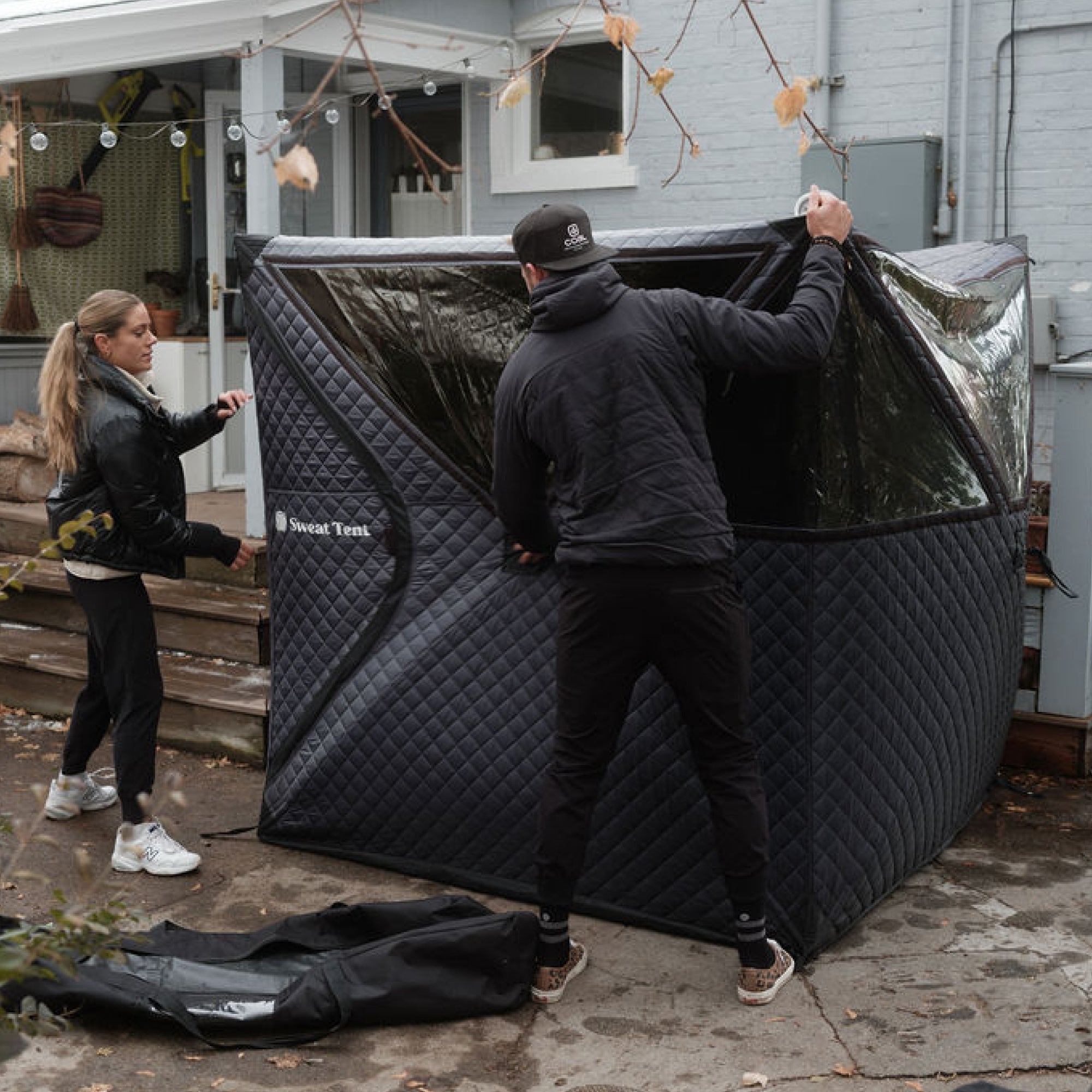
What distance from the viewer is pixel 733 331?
3795 millimetres

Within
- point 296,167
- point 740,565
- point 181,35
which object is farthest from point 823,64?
point 296,167

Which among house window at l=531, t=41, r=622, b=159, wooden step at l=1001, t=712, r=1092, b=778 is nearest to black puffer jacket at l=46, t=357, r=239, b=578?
wooden step at l=1001, t=712, r=1092, b=778

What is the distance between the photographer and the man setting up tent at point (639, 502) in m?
3.83

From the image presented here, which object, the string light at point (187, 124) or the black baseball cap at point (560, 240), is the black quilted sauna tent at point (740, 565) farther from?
the string light at point (187, 124)

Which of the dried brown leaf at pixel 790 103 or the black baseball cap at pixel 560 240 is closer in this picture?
the dried brown leaf at pixel 790 103

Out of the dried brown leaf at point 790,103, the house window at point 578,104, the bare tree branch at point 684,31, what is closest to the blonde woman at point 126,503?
the bare tree branch at point 684,31

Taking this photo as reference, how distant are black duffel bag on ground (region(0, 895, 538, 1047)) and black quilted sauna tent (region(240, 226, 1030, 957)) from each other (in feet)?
2.04

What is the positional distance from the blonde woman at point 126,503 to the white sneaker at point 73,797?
495 mm

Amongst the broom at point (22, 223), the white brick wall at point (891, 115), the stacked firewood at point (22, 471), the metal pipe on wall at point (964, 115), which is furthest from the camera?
A: the broom at point (22, 223)

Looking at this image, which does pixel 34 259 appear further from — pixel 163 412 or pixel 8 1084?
pixel 8 1084

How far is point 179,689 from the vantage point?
6527mm

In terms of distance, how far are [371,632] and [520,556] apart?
2.05 feet

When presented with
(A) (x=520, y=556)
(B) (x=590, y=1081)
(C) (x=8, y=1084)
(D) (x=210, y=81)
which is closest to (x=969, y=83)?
(A) (x=520, y=556)

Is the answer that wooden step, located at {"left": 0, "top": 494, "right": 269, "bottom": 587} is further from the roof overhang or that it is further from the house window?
the house window
